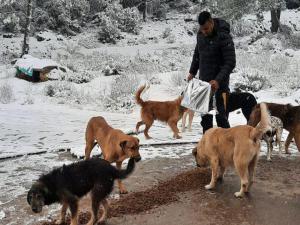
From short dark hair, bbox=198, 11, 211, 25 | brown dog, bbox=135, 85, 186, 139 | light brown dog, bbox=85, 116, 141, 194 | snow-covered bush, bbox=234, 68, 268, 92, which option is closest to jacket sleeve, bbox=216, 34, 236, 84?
short dark hair, bbox=198, 11, 211, 25

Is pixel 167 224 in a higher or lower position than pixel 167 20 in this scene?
lower

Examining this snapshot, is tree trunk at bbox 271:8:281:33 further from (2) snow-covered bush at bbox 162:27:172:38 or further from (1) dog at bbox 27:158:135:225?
(1) dog at bbox 27:158:135:225

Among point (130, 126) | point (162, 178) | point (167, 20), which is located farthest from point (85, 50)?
point (162, 178)

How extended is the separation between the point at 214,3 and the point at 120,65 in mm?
9516

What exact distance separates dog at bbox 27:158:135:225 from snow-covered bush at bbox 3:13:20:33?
23.2 meters

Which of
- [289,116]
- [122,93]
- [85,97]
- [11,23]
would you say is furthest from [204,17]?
[11,23]

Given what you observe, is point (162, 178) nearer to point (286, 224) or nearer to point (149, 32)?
point (286, 224)

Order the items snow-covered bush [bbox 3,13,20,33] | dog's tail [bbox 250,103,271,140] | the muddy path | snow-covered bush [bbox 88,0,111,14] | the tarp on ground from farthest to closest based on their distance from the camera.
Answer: snow-covered bush [bbox 88,0,111,14]
snow-covered bush [bbox 3,13,20,33]
the tarp on ground
dog's tail [bbox 250,103,271,140]
the muddy path

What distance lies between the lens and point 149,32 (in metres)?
31.1

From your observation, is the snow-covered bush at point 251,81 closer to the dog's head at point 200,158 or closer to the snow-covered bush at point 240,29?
the dog's head at point 200,158

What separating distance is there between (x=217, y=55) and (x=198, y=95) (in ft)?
2.26

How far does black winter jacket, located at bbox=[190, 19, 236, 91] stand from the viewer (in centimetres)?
703

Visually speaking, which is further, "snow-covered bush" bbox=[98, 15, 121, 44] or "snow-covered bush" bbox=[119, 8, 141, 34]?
"snow-covered bush" bbox=[119, 8, 141, 34]

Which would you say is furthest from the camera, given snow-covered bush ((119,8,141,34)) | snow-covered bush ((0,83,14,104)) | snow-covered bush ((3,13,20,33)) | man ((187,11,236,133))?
snow-covered bush ((119,8,141,34))
